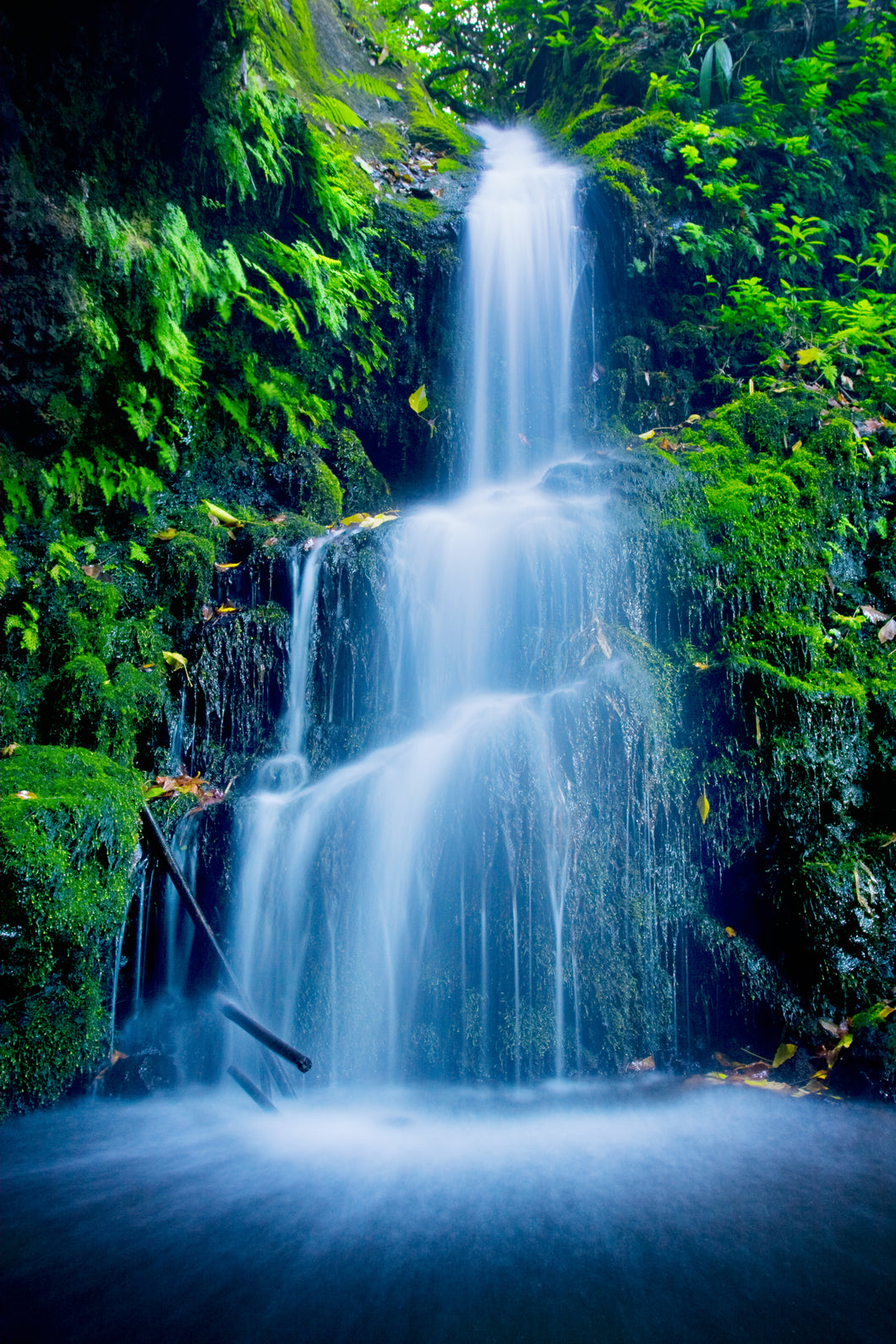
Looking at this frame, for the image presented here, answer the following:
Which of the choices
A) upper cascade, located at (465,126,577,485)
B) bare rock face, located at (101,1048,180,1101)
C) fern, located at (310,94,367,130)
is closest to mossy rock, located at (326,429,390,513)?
upper cascade, located at (465,126,577,485)

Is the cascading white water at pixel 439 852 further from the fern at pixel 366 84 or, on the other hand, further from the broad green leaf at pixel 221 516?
the fern at pixel 366 84

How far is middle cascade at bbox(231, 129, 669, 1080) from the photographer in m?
4.43

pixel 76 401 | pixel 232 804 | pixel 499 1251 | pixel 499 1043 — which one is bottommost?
pixel 499 1251

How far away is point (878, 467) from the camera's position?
20.2ft

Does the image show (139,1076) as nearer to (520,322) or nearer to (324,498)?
(324,498)

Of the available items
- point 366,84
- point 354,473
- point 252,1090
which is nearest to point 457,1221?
point 252,1090

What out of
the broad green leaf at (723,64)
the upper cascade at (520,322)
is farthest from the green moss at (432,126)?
the broad green leaf at (723,64)

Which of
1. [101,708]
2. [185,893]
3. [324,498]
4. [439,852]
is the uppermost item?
[324,498]

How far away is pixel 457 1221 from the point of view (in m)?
2.78

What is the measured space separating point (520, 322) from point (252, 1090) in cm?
866

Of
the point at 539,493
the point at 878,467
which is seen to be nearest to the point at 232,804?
the point at 539,493

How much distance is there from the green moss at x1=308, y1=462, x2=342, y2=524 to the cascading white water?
70.4 inches

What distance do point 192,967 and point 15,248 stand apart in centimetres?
456

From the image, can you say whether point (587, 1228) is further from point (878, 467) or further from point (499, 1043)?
point (878, 467)
